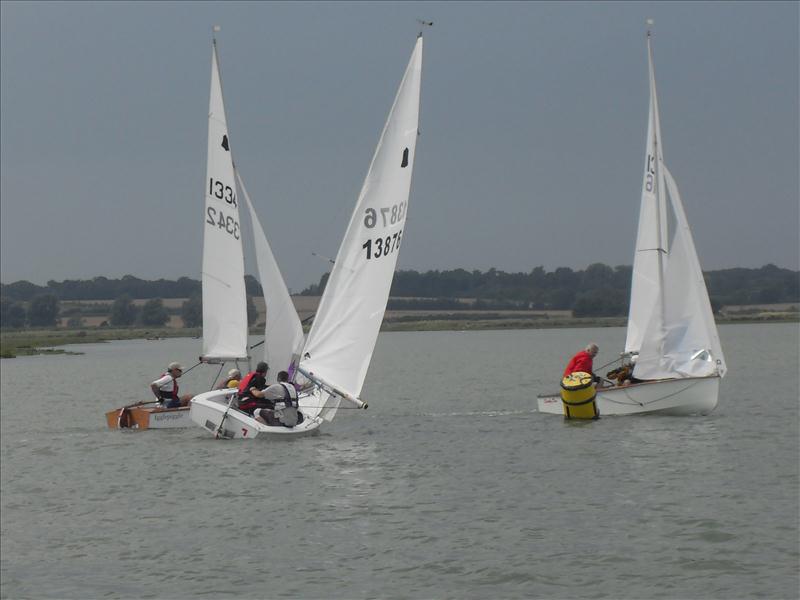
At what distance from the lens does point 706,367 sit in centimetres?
2631

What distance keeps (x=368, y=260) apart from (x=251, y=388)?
14.0 ft

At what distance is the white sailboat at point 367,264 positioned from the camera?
68.6 ft

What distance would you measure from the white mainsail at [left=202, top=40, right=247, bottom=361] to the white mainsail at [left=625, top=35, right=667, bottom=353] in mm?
10024

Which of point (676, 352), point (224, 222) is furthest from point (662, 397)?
point (224, 222)

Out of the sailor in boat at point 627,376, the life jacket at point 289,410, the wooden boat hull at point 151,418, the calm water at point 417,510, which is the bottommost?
the calm water at point 417,510

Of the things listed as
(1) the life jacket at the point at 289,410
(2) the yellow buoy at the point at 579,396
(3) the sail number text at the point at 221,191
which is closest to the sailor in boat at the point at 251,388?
(1) the life jacket at the point at 289,410

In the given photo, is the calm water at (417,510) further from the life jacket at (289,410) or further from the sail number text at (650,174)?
the sail number text at (650,174)

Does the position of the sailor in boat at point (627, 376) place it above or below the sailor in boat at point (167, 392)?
Answer: above

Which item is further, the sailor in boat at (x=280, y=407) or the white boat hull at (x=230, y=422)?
the white boat hull at (x=230, y=422)

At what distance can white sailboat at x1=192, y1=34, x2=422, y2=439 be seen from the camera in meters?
20.9

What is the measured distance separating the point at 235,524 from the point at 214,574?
268cm

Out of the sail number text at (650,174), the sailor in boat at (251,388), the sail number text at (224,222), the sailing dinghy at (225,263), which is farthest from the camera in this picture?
the sail number text at (650,174)

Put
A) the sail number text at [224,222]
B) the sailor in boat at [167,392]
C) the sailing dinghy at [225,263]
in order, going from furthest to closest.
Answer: the sail number text at [224,222] → the sailing dinghy at [225,263] → the sailor in boat at [167,392]

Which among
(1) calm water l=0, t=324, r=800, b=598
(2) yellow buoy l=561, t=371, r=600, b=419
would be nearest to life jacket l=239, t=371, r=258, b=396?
(1) calm water l=0, t=324, r=800, b=598
